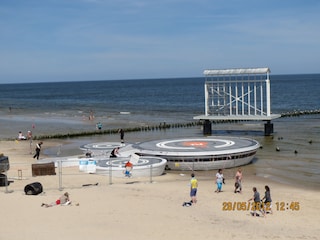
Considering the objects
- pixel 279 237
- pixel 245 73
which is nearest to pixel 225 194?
pixel 279 237

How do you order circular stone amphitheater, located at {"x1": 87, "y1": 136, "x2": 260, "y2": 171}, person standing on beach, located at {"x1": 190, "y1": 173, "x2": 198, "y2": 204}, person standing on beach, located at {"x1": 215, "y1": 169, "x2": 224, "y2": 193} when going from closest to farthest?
person standing on beach, located at {"x1": 190, "y1": 173, "x2": 198, "y2": 204}
person standing on beach, located at {"x1": 215, "y1": 169, "x2": 224, "y2": 193}
circular stone amphitheater, located at {"x1": 87, "y1": 136, "x2": 260, "y2": 171}

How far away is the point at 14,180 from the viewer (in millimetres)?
27641

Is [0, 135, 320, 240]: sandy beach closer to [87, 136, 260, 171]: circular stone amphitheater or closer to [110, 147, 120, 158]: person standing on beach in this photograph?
[87, 136, 260, 171]: circular stone amphitheater

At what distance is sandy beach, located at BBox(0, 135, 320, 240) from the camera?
1830 cm

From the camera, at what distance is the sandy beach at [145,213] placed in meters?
18.3

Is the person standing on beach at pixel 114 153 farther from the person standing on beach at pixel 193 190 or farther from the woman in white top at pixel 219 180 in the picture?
the person standing on beach at pixel 193 190

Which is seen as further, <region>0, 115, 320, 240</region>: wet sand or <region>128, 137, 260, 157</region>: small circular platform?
<region>128, 137, 260, 157</region>: small circular platform

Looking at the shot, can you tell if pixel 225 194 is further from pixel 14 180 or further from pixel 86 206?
pixel 14 180

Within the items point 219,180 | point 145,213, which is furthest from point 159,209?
point 219,180

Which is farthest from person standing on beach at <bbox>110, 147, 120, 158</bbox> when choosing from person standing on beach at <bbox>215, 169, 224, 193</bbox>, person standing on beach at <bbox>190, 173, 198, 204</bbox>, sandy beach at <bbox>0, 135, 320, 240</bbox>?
person standing on beach at <bbox>190, 173, 198, 204</bbox>

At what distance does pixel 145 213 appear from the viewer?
20.8 m

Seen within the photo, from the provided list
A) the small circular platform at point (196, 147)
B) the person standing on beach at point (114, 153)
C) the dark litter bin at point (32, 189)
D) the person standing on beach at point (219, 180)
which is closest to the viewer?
the dark litter bin at point (32, 189)

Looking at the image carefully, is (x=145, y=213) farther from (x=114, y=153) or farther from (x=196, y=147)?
(x=196, y=147)

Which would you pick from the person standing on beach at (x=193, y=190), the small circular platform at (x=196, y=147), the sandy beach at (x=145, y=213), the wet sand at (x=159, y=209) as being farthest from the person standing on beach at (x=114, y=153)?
the person standing on beach at (x=193, y=190)
